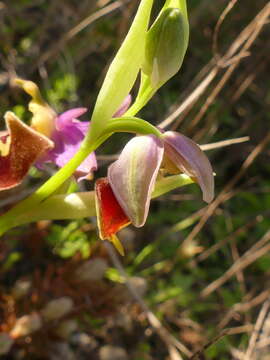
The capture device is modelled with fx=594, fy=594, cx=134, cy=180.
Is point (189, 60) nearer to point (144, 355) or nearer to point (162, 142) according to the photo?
point (144, 355)

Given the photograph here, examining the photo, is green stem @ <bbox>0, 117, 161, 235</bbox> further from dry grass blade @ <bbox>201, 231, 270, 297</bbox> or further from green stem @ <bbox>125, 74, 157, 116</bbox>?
dry grass blade @ <bbox>201, 231, 270, 297</bbox>

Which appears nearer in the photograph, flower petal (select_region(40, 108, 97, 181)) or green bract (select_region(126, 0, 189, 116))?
Result: green bract (select_region(126, 0, 189, 116))

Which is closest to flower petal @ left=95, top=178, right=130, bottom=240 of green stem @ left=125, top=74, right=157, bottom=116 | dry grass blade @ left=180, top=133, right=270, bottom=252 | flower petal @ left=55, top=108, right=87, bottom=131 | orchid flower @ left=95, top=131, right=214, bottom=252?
orchid flower @ left=95, top=131, right=214, bottom=252

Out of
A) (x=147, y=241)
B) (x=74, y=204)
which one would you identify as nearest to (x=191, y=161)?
(x=74, y=204)

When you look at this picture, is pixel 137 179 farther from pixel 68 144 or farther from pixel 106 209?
pixel 68 144

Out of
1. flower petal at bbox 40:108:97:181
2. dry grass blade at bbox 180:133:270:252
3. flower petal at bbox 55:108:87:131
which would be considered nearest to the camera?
flower petal at bbox 40:108:97:181

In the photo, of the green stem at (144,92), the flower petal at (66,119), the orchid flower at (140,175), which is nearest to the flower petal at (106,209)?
the orchid flower at (140,175)

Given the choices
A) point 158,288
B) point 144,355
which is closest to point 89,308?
point 144,355
